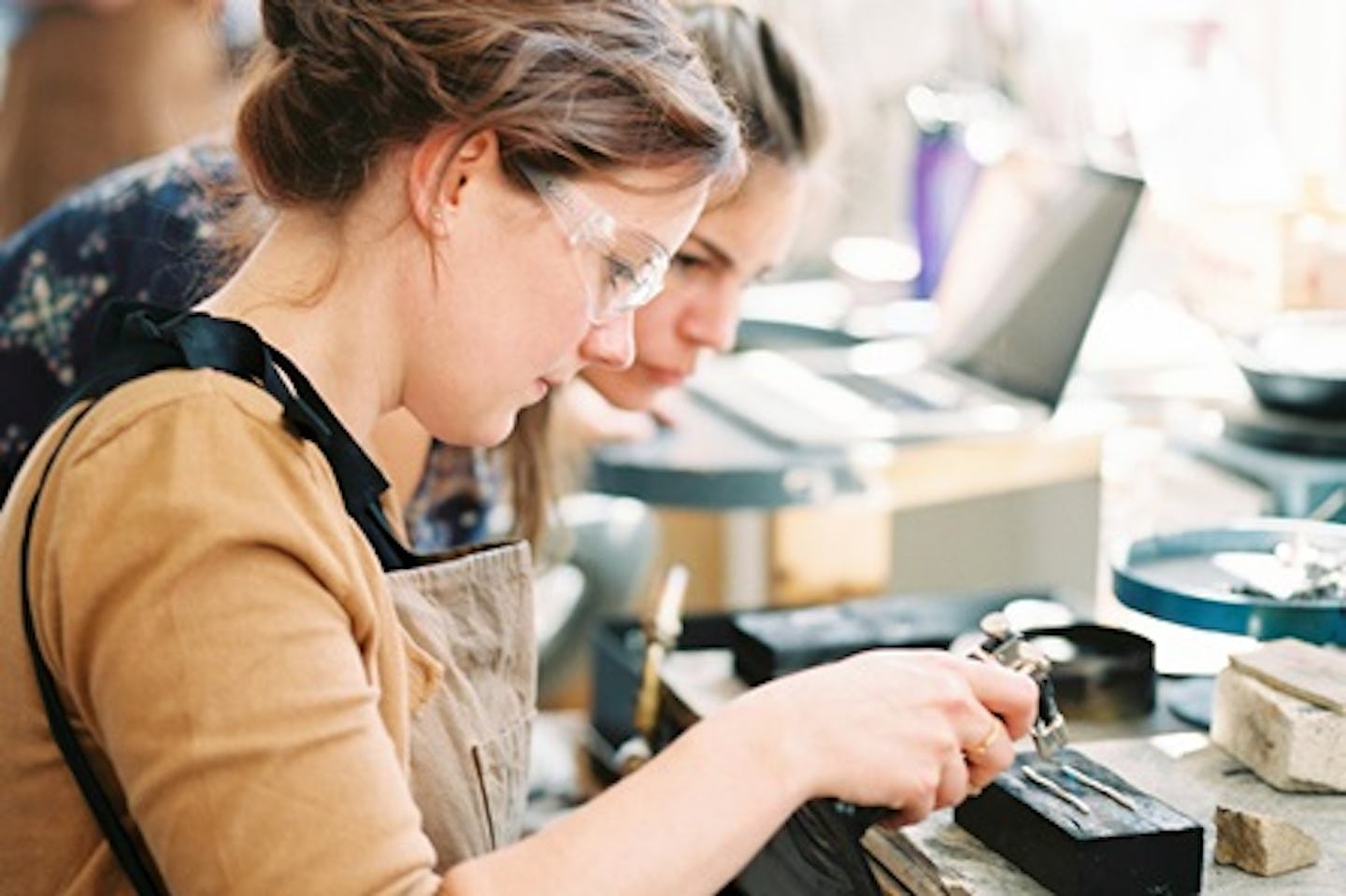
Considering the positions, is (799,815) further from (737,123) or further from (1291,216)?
(1291,216)

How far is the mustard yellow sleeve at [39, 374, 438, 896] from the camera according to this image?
39.4 inches

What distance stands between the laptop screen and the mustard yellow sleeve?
148cm

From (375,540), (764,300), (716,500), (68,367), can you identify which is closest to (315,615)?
(375,540)

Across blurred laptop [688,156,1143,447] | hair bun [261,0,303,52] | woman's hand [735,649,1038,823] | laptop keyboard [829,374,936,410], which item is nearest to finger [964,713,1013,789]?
woman's hand [735,649,1038,823]

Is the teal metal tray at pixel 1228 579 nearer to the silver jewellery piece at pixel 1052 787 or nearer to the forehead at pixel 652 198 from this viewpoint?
the silver jewellery piece at pixel 1052 787

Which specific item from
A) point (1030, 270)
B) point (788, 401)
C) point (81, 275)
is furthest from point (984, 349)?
point (81, 275)

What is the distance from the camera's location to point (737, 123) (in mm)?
1293

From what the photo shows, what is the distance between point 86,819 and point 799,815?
20.0 inches

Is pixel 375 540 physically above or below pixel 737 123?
below

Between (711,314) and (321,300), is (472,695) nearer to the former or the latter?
(321,300)

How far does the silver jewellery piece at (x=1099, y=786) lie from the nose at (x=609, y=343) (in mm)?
381

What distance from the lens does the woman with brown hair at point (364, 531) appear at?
1.01m

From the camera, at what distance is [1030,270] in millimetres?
2523

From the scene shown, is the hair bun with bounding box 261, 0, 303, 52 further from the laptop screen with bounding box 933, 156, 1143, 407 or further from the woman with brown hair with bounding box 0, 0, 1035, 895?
the laptop screen with bounding box 933, 156, 1143, 407
